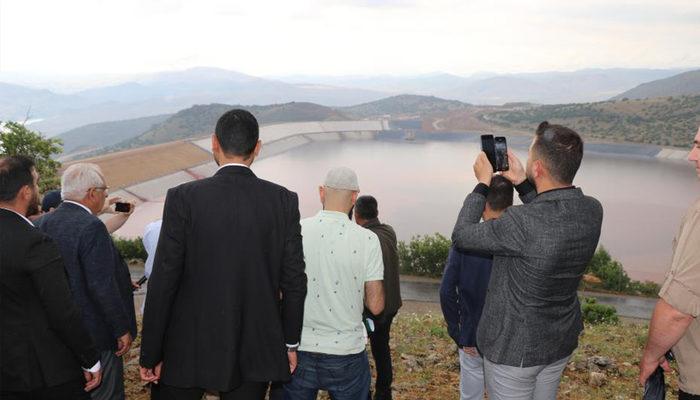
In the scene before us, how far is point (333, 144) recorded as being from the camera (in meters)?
110

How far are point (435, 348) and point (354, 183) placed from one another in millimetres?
4864

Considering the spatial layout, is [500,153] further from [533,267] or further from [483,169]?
[533,267]

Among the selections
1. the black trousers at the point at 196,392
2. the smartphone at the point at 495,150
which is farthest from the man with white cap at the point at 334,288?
the smartphone at the point at 495,150

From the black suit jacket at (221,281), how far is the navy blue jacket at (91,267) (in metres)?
0.80

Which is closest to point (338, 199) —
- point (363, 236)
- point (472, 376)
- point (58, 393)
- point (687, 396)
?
point (363, 236)

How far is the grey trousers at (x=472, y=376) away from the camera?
3838mm

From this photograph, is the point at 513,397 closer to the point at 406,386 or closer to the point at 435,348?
the point at 406,386

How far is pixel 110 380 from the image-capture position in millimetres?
3627

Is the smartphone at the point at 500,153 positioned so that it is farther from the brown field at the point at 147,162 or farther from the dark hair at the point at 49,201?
the brown field at the point at 147,162

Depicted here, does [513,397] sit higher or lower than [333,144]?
higher

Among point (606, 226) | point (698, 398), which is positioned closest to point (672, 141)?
point (606, 226)

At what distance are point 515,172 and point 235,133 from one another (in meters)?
1.76

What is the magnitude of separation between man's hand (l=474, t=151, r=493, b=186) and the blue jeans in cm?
132

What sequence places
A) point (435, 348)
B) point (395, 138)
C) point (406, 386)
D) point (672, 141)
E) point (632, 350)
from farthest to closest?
point (395, 138) < point (672, 141) < point (632, 350) < point (435, 348) < point (406, 386)
